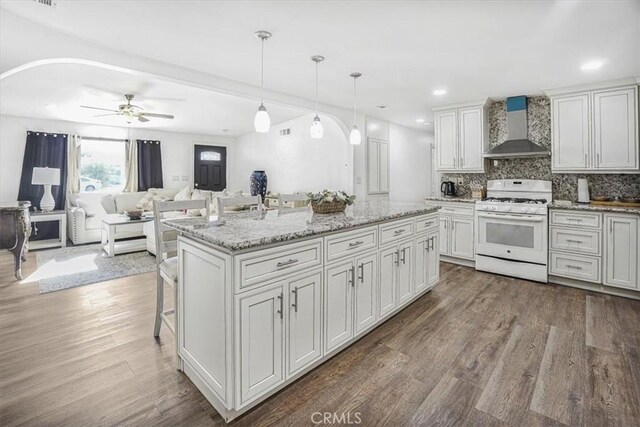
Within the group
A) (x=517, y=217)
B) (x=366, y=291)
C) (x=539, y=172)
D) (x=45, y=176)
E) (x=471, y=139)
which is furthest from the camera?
(x=45, y=176)

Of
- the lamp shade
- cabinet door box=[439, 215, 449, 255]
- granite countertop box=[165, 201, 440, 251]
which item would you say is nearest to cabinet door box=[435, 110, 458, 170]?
cabinet door box=[439, 215, 449, 255]

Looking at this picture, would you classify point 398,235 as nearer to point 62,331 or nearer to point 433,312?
point 433,312

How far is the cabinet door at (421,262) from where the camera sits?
300cm

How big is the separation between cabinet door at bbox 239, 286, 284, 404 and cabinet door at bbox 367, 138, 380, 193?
433 centimetres

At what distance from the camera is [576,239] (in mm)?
3607

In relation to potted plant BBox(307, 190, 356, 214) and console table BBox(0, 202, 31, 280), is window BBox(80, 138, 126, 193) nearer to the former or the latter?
console table BBox(0, 202, 31, 280)

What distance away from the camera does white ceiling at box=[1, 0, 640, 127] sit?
85.7 inches

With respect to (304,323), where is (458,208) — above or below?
above

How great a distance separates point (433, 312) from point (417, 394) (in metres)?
1.22

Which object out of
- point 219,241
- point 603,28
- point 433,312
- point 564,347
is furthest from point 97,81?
point 564,347

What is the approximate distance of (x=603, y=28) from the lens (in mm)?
2410

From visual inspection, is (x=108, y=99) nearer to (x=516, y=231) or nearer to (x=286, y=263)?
(x=286, y=263)

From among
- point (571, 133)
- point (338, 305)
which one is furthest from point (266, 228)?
point (571, 133)

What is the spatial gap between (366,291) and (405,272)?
622 millimetres
